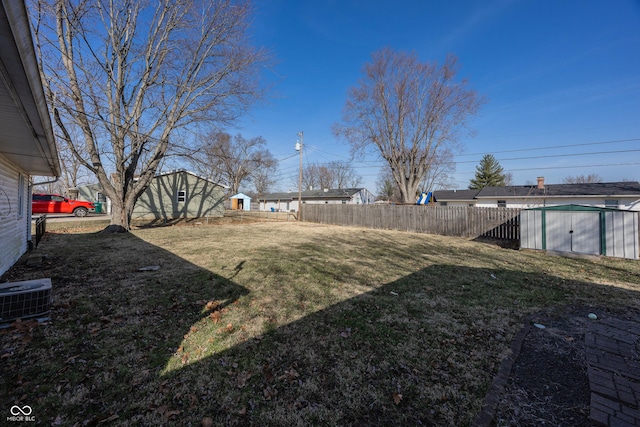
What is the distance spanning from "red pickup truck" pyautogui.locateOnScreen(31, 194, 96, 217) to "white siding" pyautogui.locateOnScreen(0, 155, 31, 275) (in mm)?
17551

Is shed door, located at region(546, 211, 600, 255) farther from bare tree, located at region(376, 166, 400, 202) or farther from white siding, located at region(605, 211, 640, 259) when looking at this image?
bare tree, located at region(376, 166, 400, 202)

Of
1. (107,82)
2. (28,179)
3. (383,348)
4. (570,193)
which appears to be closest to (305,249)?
(383,348)

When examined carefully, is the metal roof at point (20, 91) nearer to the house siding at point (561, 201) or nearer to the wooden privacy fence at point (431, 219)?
the wooden privacy fence at point (431, 219)

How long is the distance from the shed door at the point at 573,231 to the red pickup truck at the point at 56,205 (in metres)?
30.1

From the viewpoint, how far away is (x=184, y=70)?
1291 cm

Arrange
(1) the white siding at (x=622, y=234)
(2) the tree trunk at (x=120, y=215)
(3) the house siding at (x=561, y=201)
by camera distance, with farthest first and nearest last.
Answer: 1. (3) the house siding at (x=561, y=201)
2. (2) the tree trunk at (x=120, y=215)
3. (1) the white siding at (x=622, y=234)

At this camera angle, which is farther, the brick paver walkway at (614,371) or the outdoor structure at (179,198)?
the outdoor structure at (179,198)

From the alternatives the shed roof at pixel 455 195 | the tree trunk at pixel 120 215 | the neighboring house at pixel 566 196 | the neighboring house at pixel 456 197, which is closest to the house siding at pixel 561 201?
the neighboring house at pixel 566 196

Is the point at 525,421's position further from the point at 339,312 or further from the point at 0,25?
the point at 0,25

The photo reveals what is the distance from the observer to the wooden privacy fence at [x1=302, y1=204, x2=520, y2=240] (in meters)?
11.6

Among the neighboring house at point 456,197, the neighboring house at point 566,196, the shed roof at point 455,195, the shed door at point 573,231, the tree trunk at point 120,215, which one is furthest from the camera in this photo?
the shed roof at point 455,195

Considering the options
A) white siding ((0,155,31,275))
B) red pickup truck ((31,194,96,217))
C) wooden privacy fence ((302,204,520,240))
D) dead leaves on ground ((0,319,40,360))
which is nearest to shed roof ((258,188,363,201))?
wooden privacy fence ((302,204,520,240))

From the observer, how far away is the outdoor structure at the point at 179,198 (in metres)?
20.0

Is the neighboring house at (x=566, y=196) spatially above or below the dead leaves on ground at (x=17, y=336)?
above
